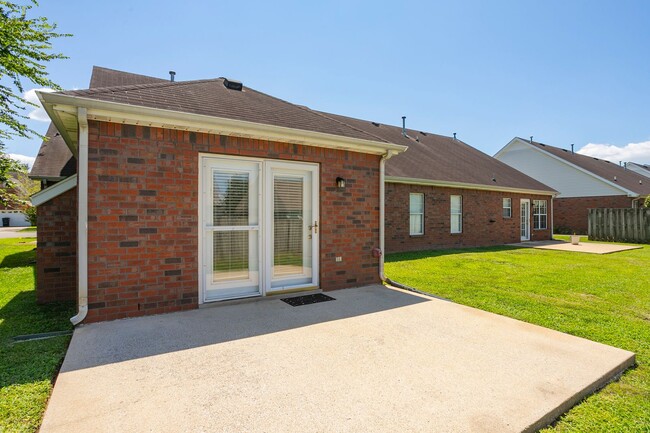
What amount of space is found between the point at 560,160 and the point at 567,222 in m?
4.49

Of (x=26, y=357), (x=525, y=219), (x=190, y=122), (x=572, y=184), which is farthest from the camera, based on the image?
(x=572, y=184)

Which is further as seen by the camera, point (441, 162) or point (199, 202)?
point (441, 162)

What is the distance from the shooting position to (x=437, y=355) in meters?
3.30

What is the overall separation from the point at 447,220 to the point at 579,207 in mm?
15465

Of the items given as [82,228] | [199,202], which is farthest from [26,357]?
[199,202]

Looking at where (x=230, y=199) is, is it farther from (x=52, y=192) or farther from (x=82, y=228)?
(x=52, y=192)

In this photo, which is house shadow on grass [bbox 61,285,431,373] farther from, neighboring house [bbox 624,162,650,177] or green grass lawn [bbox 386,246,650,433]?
neighboring house [bbox 624,162,650,177]

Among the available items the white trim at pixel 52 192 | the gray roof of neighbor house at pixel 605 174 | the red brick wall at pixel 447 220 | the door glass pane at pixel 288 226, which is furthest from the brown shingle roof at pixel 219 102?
the gray roof of neighbor house at pixel 605 174

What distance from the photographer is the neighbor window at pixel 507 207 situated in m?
16.3

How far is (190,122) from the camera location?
4.56 meters

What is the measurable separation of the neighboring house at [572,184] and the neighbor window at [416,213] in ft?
53.3

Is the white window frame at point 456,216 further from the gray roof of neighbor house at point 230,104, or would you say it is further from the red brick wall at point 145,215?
the red brick wall at point 145,215

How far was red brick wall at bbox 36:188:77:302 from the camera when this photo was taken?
5531 millimetres

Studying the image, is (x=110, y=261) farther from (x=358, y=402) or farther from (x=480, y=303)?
(x=480, y=303)
